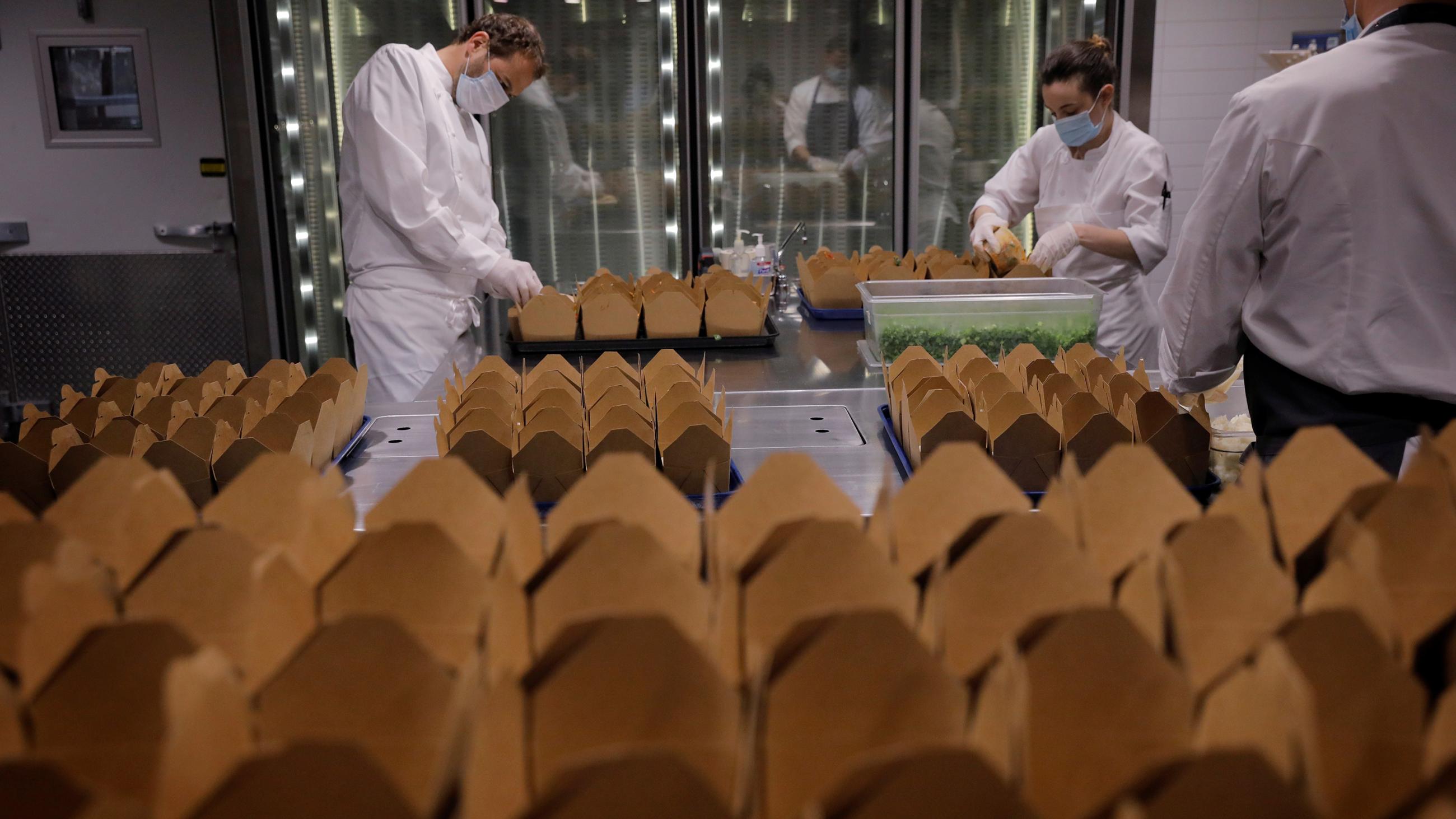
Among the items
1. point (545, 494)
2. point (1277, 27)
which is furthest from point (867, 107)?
point (545, 494)

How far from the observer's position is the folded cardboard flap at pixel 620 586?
2.22 ft

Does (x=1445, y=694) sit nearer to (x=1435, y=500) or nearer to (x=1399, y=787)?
(x=1399, y=787)

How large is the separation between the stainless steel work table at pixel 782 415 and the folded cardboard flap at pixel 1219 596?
0.43m

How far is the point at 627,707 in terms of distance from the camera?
0.57 m

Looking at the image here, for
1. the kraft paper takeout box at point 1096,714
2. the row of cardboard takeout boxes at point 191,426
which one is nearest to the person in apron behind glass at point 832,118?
the row of cardboard takeout boxes at point 191,426

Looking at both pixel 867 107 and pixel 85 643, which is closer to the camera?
pixel 85 643

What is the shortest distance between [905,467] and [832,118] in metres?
3.81

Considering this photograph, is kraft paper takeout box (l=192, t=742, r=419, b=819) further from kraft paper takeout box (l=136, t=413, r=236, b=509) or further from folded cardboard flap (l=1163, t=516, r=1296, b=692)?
kraft paper takeout box (l=136, t=413, r=236, b=509)

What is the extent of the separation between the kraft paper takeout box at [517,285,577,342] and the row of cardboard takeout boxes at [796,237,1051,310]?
2.45 ft

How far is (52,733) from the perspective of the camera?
58 cm

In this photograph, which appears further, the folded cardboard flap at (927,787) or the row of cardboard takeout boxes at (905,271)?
the row of cardboard takeout boxes at (905,271)

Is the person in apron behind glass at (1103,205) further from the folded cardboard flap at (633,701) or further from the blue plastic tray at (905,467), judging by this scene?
the folded cardboard flap at (633,701)

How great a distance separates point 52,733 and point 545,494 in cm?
78

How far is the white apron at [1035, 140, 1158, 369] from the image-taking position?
320 centimetres
